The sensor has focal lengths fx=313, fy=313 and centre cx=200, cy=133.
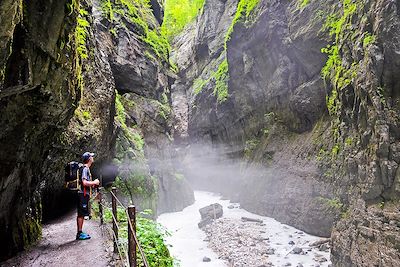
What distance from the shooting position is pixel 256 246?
17250 mm

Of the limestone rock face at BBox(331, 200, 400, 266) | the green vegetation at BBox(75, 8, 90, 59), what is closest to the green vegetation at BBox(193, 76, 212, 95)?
the green vegetation at BBox(75, 8, 90, 59)

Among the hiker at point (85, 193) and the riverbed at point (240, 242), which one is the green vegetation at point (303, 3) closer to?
the riverbed at point (240, 242)

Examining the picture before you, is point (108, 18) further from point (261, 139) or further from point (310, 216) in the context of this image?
point (310, 216)

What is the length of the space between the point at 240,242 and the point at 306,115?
10449 mm

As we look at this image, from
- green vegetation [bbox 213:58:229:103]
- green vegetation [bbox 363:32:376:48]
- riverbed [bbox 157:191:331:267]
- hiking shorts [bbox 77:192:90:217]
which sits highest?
green vegetation [bbox 213:58:229:103]

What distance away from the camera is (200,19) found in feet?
150

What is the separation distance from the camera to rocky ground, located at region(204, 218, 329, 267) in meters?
15.1

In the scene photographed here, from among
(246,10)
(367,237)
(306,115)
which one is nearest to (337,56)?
(306,115)

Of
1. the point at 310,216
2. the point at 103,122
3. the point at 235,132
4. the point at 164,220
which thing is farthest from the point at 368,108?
the point at 235,132

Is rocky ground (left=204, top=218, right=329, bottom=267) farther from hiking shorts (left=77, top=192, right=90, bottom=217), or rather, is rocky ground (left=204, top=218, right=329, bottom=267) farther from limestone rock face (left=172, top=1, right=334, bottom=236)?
hiking shorts (left=77, top=192, right=90, bottom=217)

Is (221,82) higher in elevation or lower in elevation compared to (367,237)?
higher

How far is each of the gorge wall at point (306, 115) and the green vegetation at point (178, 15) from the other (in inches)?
419

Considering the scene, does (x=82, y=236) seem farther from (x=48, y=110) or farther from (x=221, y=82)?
(x=221, y=82)

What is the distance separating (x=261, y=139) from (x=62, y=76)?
76.6 ft
